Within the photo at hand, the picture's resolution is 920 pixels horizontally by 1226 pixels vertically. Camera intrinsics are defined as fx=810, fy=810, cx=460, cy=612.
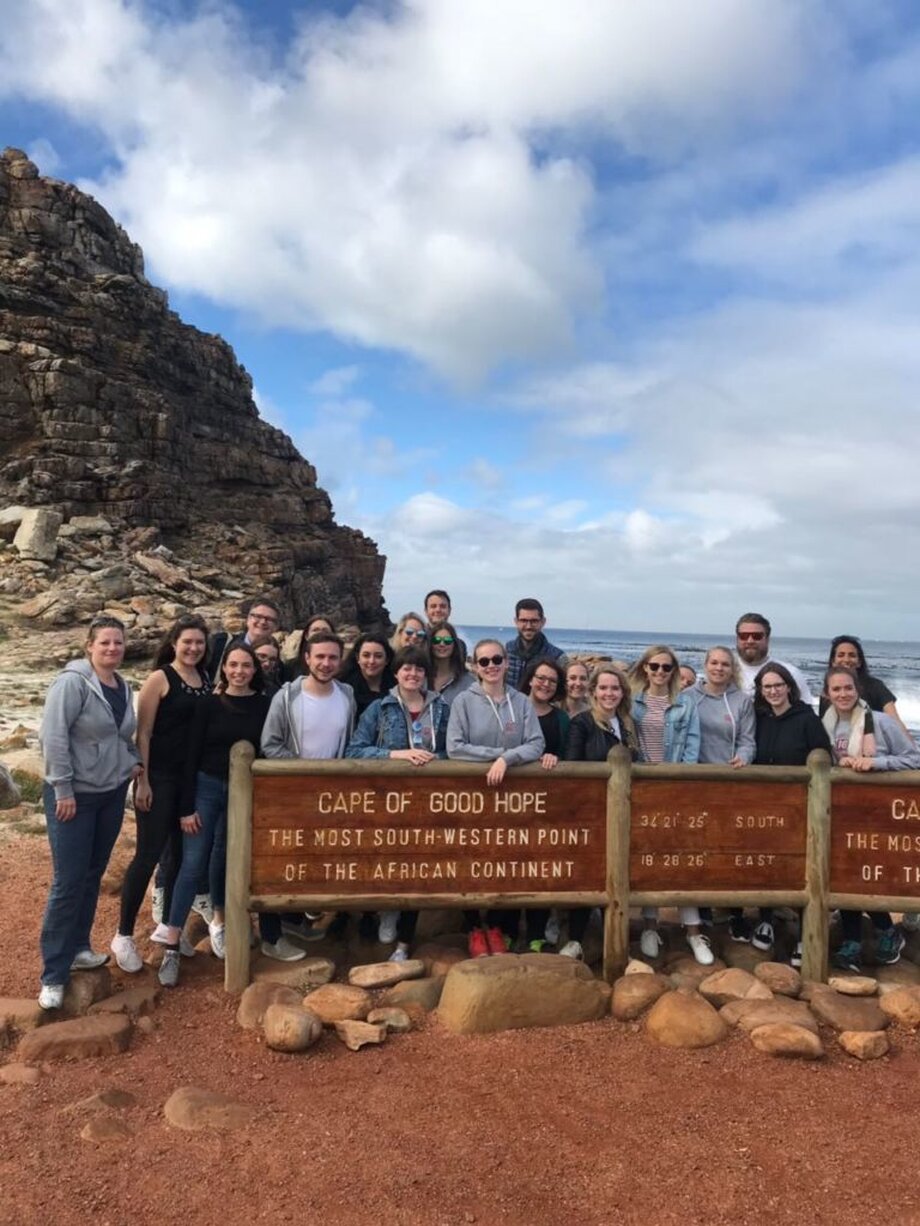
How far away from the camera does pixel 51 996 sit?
5.12 metres

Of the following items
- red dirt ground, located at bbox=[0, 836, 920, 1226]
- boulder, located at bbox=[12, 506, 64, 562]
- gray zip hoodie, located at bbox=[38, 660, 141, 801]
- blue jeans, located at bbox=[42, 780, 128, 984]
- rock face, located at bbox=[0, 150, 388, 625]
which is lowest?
red dirt ground, located at bbox=[0, 836, 920, 1226]

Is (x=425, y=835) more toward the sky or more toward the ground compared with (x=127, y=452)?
more toward the ground

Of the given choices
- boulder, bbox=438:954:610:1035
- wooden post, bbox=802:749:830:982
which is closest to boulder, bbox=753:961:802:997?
wooden post, bbox=802:749:830:982

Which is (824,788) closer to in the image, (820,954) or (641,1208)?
(820,954)

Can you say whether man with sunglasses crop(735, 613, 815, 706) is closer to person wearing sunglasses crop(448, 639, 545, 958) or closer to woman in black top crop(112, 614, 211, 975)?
person wearing sunglasses crop(448, 639, 545, 958)

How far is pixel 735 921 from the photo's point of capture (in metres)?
6.54

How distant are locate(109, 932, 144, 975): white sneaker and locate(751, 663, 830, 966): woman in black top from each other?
4650 millimetres

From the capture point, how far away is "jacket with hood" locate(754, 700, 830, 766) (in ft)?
20.5

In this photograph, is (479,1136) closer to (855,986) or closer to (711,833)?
(711,833)

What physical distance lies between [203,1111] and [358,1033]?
3.48ft

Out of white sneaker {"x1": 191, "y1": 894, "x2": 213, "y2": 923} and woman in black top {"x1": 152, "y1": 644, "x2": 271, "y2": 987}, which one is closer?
woman in black top {"x1": 152, "y1": 644, "x2": 271, "y2": 987}

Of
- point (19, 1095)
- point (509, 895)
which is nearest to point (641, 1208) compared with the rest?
point (509, 895)

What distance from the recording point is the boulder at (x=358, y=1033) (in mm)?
4963

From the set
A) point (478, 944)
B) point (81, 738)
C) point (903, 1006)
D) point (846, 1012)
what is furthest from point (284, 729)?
point (903, 1006)
